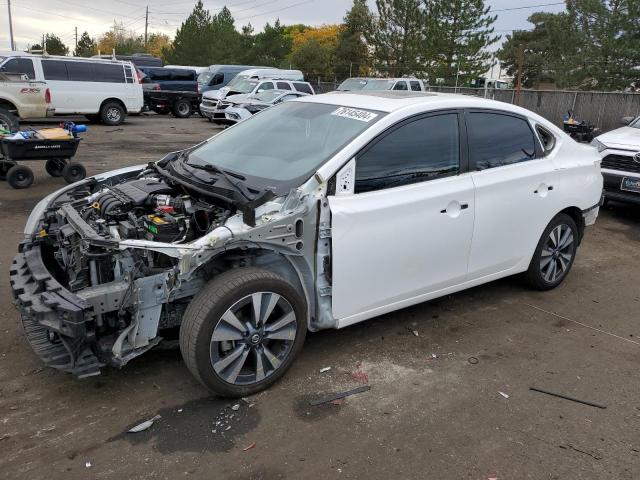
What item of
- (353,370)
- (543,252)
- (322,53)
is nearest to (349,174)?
(353,370)

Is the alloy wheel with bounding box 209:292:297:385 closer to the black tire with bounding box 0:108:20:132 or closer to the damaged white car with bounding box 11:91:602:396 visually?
the damaged white car with bounding box 11:91:602:396

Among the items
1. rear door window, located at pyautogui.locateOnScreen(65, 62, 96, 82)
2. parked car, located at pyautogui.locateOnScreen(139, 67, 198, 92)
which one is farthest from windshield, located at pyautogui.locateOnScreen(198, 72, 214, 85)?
rear door window, located at pyautogui.locateOnScreen(65, 62, 96, 82)

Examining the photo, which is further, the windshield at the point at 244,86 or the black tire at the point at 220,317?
the windshield at the point at 244,86

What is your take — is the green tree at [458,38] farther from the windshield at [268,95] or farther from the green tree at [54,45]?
the green tree at [54,45]

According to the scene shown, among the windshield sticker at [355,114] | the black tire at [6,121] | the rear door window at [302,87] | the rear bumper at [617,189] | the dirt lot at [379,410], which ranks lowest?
the dirt lot at [379,410]

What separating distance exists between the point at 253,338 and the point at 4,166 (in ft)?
25.3

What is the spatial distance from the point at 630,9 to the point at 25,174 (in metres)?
26.4

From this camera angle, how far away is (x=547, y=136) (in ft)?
15.6

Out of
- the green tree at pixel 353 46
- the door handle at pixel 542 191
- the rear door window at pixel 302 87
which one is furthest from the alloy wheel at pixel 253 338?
the green tree at pixel 353 46

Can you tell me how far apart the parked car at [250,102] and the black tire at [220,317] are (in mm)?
14574

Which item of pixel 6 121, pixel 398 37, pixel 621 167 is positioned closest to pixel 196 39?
pixel 398 37

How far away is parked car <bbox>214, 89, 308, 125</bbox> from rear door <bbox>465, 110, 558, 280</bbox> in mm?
13342

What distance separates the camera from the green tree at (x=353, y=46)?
146ft

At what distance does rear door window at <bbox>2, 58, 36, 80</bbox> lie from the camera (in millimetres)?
15297
